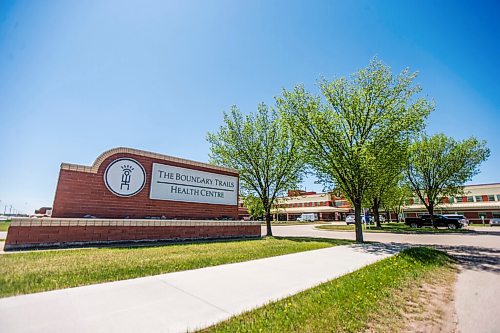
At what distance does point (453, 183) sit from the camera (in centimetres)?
3152

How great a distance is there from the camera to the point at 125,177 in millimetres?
12531

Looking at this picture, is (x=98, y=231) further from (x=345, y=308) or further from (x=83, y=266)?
(x=345, y=308)

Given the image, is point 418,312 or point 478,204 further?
point 478,204

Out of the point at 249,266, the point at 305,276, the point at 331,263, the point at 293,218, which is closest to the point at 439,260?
the point at 331,263

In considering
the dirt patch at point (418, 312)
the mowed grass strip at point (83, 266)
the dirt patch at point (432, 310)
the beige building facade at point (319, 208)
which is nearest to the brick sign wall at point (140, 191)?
the mowed grass strip at point (83, 266)

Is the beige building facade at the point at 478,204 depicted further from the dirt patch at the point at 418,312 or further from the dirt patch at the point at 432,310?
the dirt patch at the point at 418,312

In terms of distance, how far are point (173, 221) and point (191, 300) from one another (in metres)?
9.00

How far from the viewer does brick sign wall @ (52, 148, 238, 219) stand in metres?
11.0

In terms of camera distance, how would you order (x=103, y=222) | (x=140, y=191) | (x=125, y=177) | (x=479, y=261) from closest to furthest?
(x=479, y=261) → (x=103, y=222) → (x=125, y=177) → (x=140, y=191)

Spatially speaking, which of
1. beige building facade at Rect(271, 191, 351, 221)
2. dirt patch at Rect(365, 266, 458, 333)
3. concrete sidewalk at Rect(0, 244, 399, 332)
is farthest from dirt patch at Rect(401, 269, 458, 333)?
beige building facade at Rect(271, 191, 351, 221)

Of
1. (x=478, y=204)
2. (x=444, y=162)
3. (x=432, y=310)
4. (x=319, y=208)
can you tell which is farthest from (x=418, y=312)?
(x=319, y=208)

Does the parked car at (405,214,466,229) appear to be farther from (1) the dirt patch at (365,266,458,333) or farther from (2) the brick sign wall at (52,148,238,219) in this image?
(1) the dirt patch at (365,266,458,333)

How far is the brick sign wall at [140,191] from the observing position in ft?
35.9

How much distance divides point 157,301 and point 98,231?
7997mm
